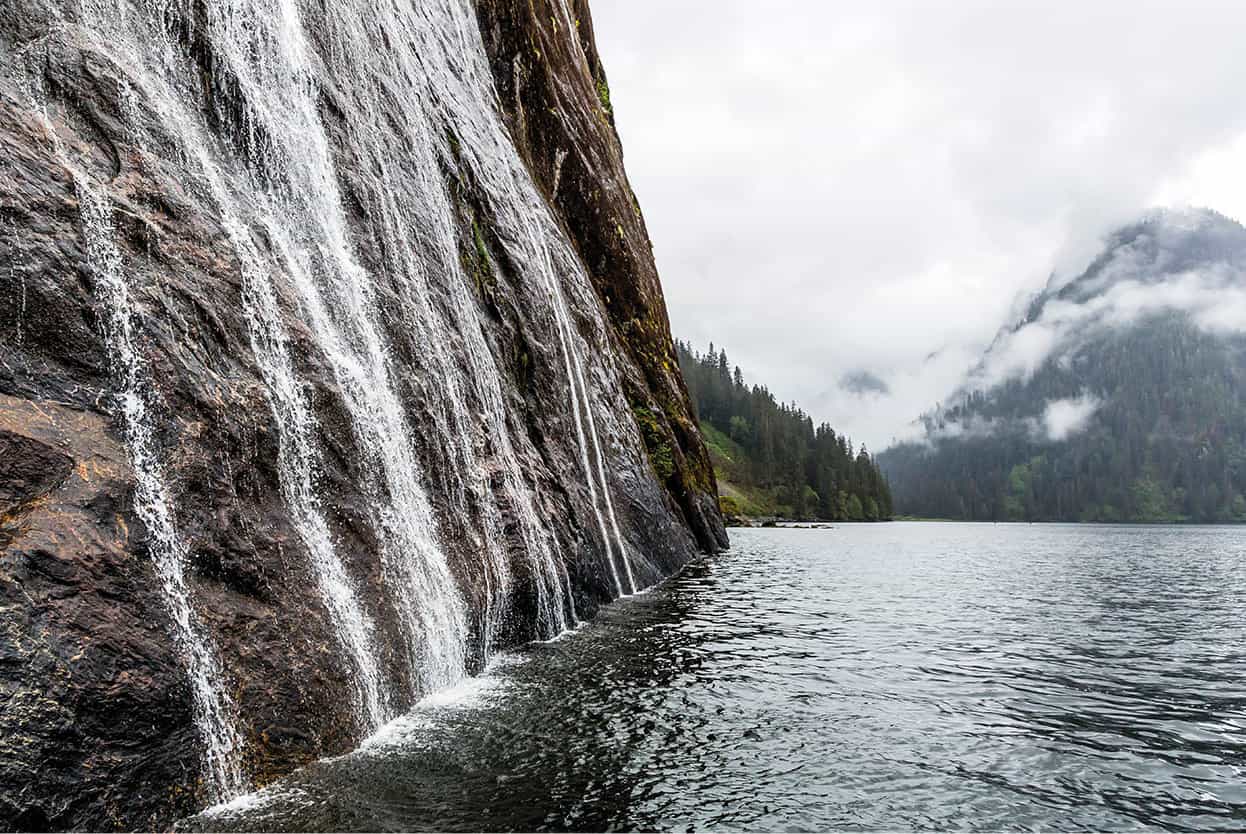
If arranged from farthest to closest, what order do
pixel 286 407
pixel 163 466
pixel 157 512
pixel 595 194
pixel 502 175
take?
1. pixel 595 194
2. pixel 502 175
3. pixel 286 407
4. pixel 163 466
5. pixel 157 512

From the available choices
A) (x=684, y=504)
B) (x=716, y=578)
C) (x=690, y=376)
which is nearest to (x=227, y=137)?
(x=716, y=578)

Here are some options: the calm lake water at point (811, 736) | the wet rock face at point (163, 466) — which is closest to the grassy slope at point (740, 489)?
the calm lake water at point (811, 736)

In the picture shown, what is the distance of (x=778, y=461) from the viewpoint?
147m

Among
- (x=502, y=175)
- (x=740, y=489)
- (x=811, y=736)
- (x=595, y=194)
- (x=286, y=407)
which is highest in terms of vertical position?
(x=595, y=194)

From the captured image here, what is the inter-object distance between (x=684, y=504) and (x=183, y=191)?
105ft

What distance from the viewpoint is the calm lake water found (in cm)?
711

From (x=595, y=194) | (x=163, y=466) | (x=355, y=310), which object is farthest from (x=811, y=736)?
(x=595, y=194)

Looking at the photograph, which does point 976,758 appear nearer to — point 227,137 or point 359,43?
point 227,137

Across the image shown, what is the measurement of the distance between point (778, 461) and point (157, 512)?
146 metres

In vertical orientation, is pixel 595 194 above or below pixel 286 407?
above

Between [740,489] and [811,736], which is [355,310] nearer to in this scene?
[811,736]

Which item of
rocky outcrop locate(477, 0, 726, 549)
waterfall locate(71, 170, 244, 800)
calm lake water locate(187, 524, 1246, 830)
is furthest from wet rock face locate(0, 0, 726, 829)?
rocky outcrop locate(477, 0, 726, 549)

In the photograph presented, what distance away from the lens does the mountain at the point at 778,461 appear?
142125 millimetres

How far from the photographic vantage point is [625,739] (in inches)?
363
